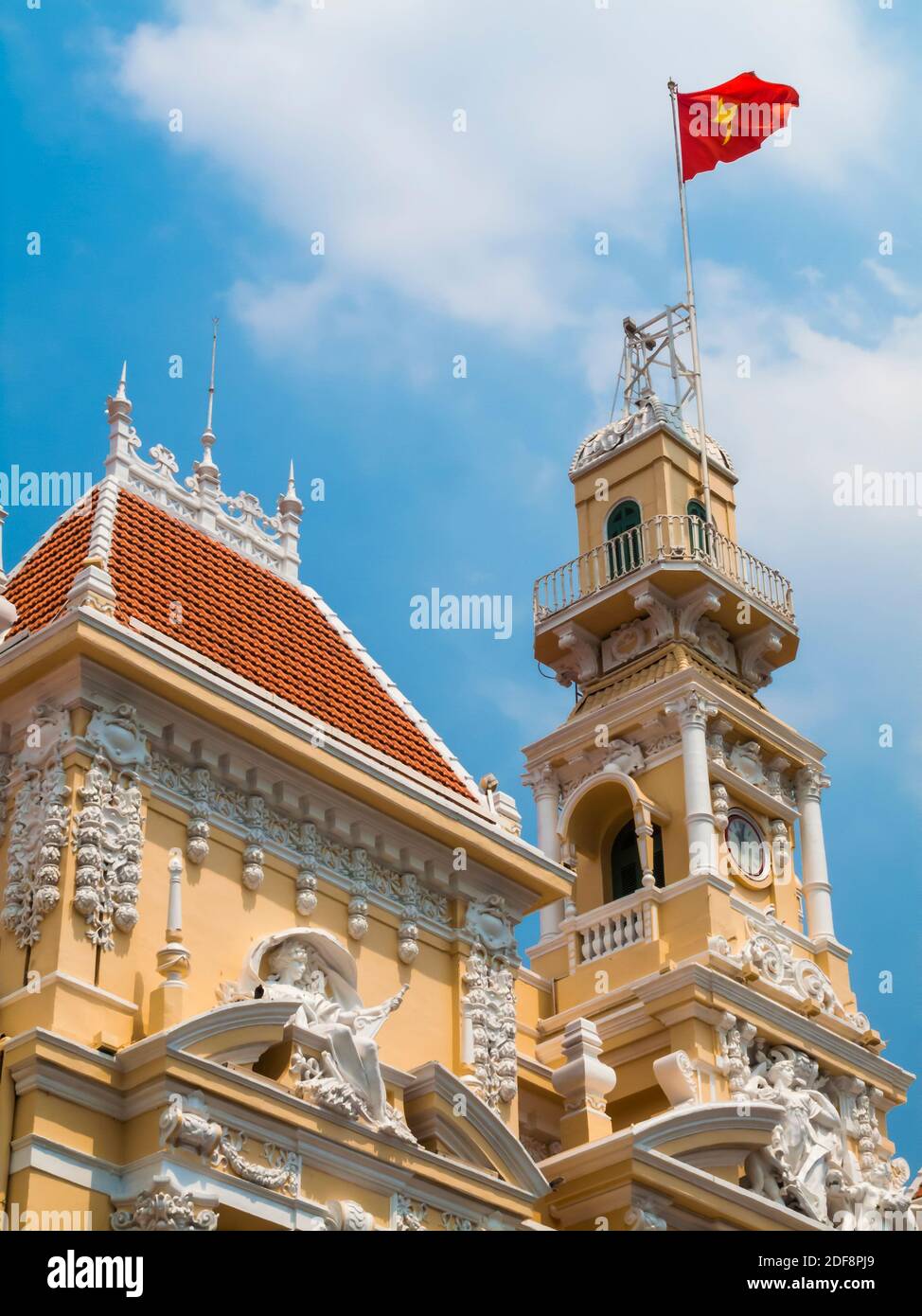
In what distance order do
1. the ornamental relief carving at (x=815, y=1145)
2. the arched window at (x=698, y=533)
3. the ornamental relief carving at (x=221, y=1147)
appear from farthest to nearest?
the arched window at (x=698, y=533) < the ornamental relief carving at (x=815, y=1145) < the ornamental relief carving at (x=221, y=1147)

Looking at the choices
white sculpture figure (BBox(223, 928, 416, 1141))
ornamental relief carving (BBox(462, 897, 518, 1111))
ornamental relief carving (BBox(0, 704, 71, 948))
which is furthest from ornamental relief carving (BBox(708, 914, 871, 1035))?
ornamental relief carving (BBox(0, 704, 71, 948))

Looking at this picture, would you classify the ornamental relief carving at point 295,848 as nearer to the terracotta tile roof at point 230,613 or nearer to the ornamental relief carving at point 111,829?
A: the ornamental relief carving at point 111,829

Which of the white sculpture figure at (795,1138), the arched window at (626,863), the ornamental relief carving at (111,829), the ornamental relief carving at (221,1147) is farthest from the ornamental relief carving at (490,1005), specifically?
the arched window at (626,863)

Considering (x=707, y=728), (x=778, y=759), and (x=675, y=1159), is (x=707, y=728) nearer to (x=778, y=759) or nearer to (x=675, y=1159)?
(x=778, y=759)

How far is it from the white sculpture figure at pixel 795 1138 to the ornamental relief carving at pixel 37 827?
392 inches

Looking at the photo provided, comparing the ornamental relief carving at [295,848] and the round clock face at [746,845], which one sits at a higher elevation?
the round clock face at [746,845]

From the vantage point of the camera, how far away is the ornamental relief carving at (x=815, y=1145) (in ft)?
87.2

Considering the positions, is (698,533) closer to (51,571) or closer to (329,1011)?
(51,571)

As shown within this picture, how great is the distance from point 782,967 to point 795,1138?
3198 mm

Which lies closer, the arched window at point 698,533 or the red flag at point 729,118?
the arched window at point 698,533

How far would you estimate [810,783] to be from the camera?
3350cm

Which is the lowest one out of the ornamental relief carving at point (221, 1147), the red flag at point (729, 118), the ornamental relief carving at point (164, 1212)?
the ornamental relief carving at point (164, 1212)

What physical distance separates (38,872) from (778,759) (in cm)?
1547
